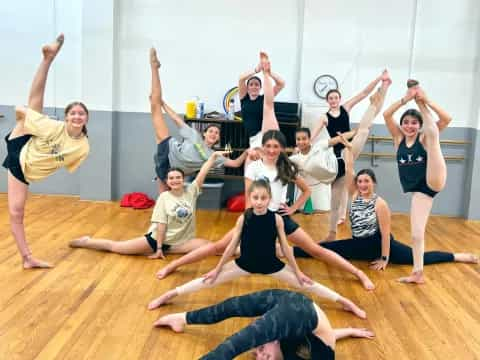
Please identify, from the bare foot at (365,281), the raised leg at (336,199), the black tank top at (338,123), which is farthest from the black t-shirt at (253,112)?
the bare foot at (365,281)

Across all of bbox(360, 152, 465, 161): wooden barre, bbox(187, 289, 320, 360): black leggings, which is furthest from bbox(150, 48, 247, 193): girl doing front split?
bbox(360, 152, 465, 161): wooden barre

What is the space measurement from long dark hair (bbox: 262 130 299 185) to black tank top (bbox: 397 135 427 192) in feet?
2.80

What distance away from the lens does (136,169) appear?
21.0ft

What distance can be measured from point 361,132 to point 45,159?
2.51 meters

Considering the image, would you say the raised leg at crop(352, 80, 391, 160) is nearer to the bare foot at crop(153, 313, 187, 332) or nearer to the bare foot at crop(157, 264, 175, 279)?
the bare foot at crop(157, 264, 175, 279)

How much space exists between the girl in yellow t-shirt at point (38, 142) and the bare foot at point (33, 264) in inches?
5.8

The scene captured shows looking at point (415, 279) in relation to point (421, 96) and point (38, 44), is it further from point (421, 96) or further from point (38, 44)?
point (38, 44)

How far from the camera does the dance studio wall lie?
612 centimetres

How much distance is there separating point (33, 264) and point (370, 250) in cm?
261

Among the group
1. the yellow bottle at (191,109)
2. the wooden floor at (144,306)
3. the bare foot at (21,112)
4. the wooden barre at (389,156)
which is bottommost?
the wooden floor at (144,306)

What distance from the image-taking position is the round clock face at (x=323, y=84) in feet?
20.2

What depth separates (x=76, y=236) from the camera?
4715 mm

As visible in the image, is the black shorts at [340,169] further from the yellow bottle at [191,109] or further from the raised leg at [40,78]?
the raised leg at [40,78]

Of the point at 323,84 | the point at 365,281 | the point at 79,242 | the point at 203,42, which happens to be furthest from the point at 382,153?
the point at 79,242
